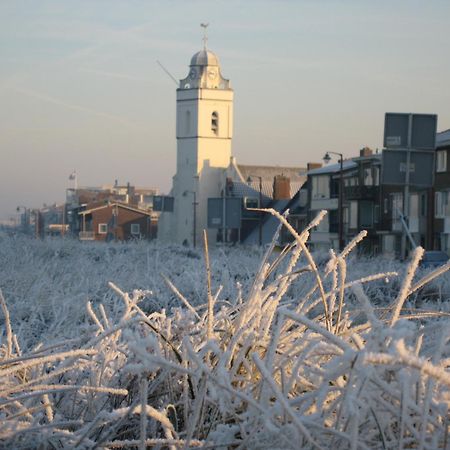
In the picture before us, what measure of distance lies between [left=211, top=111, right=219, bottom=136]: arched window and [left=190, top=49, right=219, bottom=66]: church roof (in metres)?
5.40

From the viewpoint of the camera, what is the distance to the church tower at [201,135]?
331ft

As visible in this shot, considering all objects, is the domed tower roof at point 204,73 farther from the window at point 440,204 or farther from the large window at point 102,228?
the window at point 440,204

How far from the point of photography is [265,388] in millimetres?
2211

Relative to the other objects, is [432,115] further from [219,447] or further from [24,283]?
[219,447]

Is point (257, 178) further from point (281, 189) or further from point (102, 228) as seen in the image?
point (102, 228)

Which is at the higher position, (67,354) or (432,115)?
(432,115)

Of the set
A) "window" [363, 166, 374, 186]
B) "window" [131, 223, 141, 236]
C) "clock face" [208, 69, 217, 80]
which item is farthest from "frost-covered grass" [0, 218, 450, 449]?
"clock face" [208, 69, 217, 80]

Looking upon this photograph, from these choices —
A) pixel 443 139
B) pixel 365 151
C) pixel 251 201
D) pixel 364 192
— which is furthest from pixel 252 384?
Answer: pixel 251 201

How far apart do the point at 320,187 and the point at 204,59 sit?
4315 cm

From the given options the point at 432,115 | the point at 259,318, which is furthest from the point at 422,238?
the point at 259,318

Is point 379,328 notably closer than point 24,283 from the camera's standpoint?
Yes

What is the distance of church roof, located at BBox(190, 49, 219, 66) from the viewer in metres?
110

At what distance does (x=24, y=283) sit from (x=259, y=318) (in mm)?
7902

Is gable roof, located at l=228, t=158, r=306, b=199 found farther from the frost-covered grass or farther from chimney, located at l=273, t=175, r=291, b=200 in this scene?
the frost-covered grass
